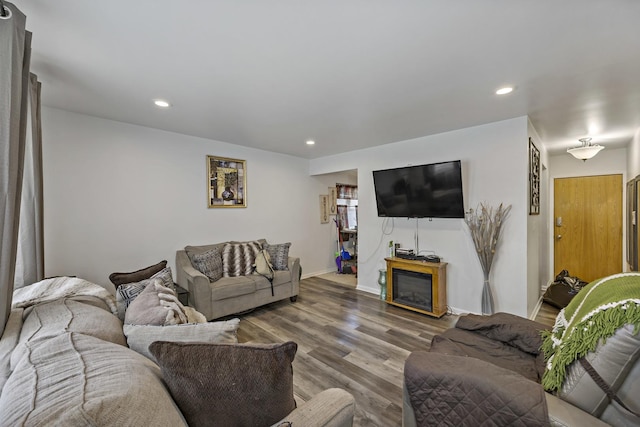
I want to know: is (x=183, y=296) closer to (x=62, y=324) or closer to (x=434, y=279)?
(x=62, y=324)

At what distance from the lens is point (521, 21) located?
4.73 ft

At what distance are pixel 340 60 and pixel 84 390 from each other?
2042mm

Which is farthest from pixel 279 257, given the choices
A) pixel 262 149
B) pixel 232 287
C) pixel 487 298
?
pixel 487 298

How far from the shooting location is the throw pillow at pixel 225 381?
786mm

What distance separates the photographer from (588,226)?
4578 mm

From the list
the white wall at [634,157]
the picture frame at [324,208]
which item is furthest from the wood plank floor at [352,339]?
the white wall at [634,157]

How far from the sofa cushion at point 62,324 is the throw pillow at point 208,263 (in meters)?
1.89

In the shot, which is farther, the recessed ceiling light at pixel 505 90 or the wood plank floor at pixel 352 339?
the recessed ceiling light at pixel 505 90

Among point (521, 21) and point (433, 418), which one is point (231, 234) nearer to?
point (433, 418)

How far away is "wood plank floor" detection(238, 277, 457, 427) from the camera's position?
192cm

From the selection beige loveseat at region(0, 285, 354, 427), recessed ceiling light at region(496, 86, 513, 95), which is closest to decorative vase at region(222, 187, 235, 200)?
beige loveseat at region(0, 285, 354, 427)

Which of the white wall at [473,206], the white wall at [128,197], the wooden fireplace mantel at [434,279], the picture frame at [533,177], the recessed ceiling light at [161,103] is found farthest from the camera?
the wooden fireplace mantel at [434,279]

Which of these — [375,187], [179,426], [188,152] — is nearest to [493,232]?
[375,187]

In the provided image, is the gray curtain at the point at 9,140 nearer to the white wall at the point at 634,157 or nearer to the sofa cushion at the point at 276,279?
the sofa cushion at the point at 276,279
